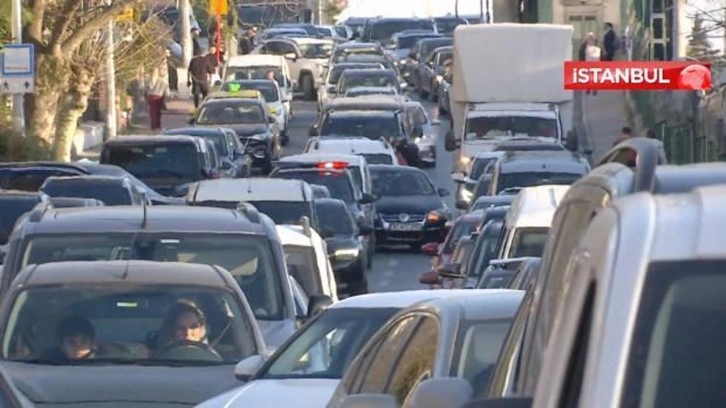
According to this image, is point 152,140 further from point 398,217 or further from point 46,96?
point 46,96

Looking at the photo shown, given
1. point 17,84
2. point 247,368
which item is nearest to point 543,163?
point 17,84

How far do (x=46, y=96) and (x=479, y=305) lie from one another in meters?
30.3

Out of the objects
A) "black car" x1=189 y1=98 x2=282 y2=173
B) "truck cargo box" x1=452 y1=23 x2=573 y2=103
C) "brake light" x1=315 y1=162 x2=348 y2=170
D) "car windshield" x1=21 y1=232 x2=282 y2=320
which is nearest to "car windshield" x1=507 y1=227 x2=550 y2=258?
"car windshield" x1=21 y1=232 x2=282 y2=320

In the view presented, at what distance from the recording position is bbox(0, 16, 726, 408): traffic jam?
3.24m

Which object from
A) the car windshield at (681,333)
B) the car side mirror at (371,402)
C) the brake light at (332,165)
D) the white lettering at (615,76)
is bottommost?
the brake light at (332,165)

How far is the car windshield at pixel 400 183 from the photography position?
3238cm

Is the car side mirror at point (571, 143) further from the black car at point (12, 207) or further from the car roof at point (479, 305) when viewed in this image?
the car roof at point (479, 305)

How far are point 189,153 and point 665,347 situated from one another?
86.2 feet

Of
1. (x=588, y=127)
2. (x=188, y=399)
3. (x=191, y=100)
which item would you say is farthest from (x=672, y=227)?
(x=191, y=100)

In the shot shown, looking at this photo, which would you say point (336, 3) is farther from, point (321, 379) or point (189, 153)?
point (321, 379)

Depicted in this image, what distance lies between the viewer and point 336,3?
10150cm

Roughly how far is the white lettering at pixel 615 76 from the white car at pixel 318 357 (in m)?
21.9

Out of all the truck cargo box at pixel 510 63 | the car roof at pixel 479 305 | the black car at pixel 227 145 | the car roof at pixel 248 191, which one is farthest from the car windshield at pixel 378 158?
the car roof at pixel 479 305

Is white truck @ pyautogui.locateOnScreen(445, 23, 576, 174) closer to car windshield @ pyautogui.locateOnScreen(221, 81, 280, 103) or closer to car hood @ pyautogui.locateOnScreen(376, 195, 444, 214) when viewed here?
car hood @ pyautogui.locateOnScreen(376, 195, 444, 214)
